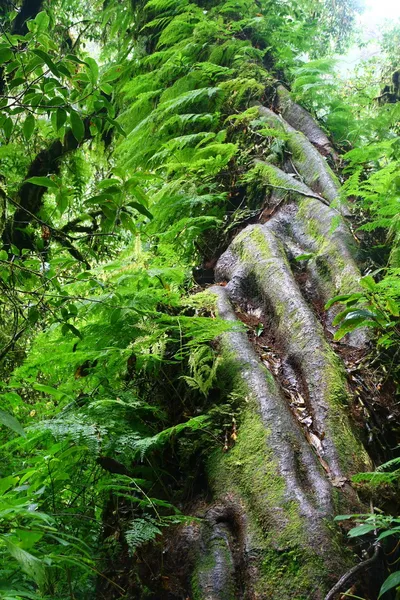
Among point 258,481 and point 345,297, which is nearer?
point 258,481

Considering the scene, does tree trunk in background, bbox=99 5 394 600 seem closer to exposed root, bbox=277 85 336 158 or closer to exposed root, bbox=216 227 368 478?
exposed root, bbox=216 227 368 478

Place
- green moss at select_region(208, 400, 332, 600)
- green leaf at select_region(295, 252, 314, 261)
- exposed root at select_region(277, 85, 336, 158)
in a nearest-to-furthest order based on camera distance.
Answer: green moss at select_region(208, 400, 332, 600) < green leaf at select_region(295, 252, 314, 261) < exposed root at select_region(277, 85, 336, 158)

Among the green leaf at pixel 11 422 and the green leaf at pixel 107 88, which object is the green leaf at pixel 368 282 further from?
the green leaf at pixel 11 422

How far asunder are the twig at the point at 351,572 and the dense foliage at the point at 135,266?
71 cm

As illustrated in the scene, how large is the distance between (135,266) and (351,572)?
2.19 metres

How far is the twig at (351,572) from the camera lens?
1843 millimetres

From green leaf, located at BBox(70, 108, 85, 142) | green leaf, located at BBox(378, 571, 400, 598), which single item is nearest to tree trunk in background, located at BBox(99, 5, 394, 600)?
green leaf, located at BBox(378, 571, 400, 598)

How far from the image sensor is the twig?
184 cm

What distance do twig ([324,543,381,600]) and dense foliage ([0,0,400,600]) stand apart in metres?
0.71

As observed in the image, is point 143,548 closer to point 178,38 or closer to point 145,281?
point 145,281

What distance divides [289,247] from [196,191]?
1060 mm

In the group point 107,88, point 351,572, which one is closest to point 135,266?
point 107,88

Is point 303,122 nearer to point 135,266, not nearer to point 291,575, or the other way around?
point 135,266

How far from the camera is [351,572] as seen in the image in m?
1.89
